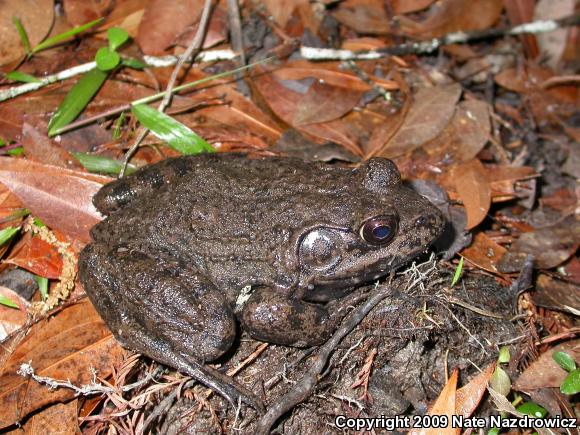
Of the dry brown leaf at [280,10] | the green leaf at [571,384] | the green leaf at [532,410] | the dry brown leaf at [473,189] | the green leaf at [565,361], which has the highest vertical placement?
the dry brown leaf at [280,10]

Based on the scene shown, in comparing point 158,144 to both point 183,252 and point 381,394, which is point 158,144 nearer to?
point 183,252

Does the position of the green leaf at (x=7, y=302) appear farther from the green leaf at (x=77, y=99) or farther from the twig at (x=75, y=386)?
the green leaf at (x=77, y=99)

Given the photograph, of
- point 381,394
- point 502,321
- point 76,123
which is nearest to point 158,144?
point 76,123

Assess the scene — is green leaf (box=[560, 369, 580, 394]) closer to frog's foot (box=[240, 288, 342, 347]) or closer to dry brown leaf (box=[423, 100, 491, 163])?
frog's foot (box=[240, 288, 342, 347])

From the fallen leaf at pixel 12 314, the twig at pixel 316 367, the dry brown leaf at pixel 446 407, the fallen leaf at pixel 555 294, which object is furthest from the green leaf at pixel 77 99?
the fallen leaf at pixel 555 294

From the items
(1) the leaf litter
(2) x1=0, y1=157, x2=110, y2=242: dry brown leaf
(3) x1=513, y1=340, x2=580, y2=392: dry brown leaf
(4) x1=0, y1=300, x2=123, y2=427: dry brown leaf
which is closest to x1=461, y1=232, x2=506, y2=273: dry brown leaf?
(1) the leaf litter

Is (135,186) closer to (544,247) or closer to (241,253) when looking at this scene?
(241,253)
